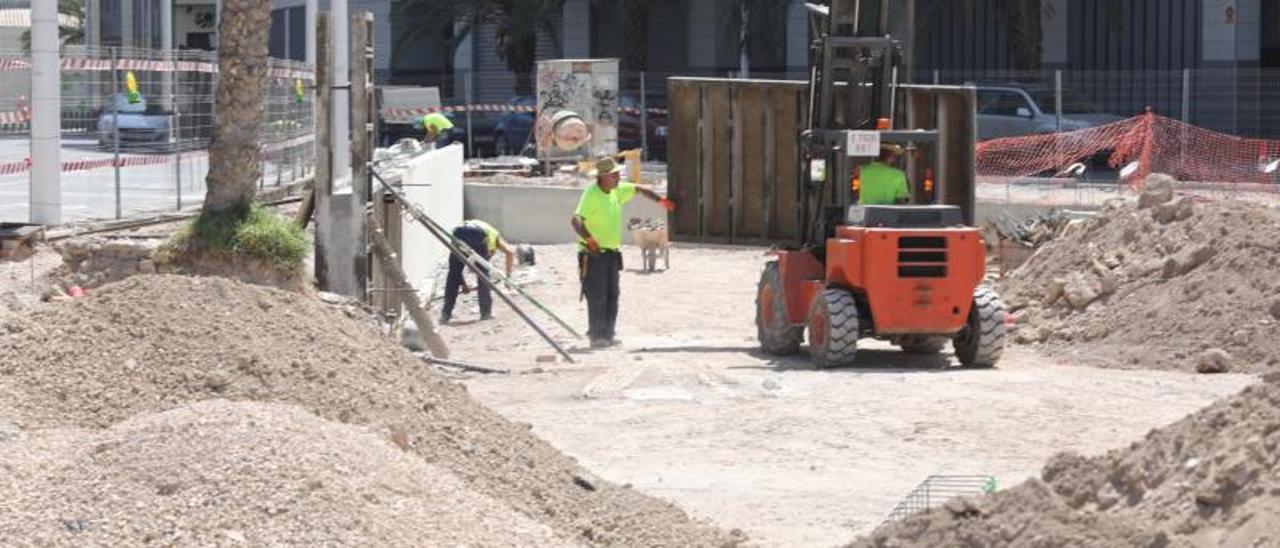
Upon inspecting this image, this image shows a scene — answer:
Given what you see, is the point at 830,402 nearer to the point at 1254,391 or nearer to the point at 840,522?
the point at 840,522

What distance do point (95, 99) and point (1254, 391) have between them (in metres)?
16.3

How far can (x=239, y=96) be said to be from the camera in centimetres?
1786

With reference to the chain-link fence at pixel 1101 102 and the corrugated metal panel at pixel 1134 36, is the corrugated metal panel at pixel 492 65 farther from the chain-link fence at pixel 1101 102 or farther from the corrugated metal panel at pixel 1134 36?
the corrugated metal panel at pixel 1134 36

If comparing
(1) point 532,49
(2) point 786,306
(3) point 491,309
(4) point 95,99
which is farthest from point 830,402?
(1) point 532,49

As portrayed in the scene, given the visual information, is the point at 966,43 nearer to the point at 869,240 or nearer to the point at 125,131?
the point at 125,131

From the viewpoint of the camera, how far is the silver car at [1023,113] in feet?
114

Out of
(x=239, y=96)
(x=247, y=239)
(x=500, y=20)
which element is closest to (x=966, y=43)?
(x=500, y=20)

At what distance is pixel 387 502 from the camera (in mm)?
8617

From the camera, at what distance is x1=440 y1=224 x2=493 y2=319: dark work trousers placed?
20.3m

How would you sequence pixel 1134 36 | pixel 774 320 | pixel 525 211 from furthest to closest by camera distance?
pixel 1134 36 → pixel 525 211 → pixel 774 320

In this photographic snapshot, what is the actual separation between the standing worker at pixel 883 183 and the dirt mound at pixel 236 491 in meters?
7.75

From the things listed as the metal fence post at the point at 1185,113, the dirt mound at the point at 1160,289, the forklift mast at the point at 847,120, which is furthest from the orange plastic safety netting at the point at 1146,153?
the forklift mast at the point at 847,120

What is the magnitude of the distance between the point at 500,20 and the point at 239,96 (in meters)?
31.9

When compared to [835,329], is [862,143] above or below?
above
